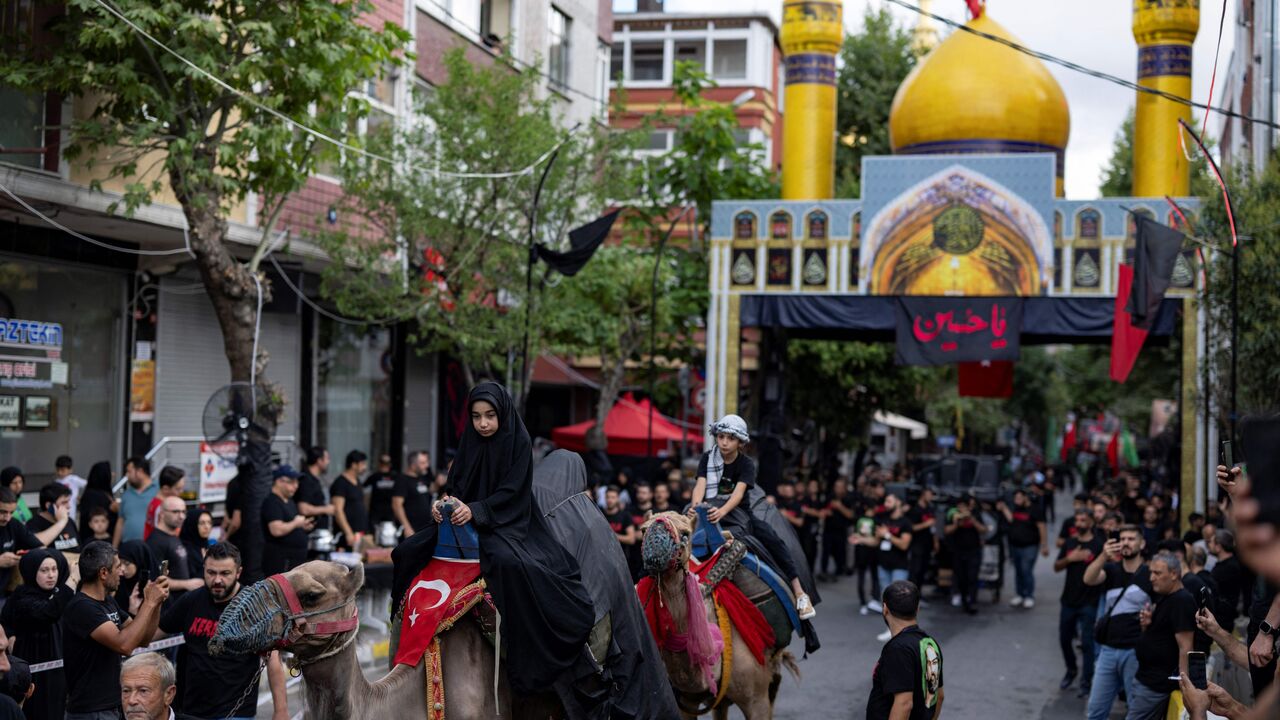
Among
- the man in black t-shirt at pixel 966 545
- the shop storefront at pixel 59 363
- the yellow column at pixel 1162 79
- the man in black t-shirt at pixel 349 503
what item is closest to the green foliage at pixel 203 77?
the shop storefront at pixel 59 363

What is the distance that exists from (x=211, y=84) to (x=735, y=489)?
311 inches

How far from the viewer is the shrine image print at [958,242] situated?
2130 centimetres

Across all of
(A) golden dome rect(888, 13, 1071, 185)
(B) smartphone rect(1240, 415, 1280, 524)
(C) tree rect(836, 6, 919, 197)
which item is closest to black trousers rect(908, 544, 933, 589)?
(A) golden dome rect(888, 13, 1071, 185)

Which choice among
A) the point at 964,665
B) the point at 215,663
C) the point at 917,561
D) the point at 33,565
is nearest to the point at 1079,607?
the point at 964,665

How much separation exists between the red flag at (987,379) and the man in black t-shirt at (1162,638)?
75.1 ft

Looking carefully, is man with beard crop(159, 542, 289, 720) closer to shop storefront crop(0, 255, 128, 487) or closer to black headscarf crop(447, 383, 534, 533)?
black headscarf crop(447, 383, 534, 533)

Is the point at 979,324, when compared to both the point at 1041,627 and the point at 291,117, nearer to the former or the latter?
the point at 1041,627

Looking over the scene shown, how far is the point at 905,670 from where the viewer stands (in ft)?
21.1

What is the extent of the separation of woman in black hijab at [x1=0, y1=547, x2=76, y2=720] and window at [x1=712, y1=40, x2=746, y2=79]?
145 feet

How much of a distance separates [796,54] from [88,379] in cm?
1346

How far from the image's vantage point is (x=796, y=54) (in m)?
23.6

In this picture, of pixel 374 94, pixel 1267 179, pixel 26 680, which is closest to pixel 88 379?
pixel 374 94

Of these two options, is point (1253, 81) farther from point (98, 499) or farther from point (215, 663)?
point (215, 663)

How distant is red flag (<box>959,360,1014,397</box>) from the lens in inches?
1236
